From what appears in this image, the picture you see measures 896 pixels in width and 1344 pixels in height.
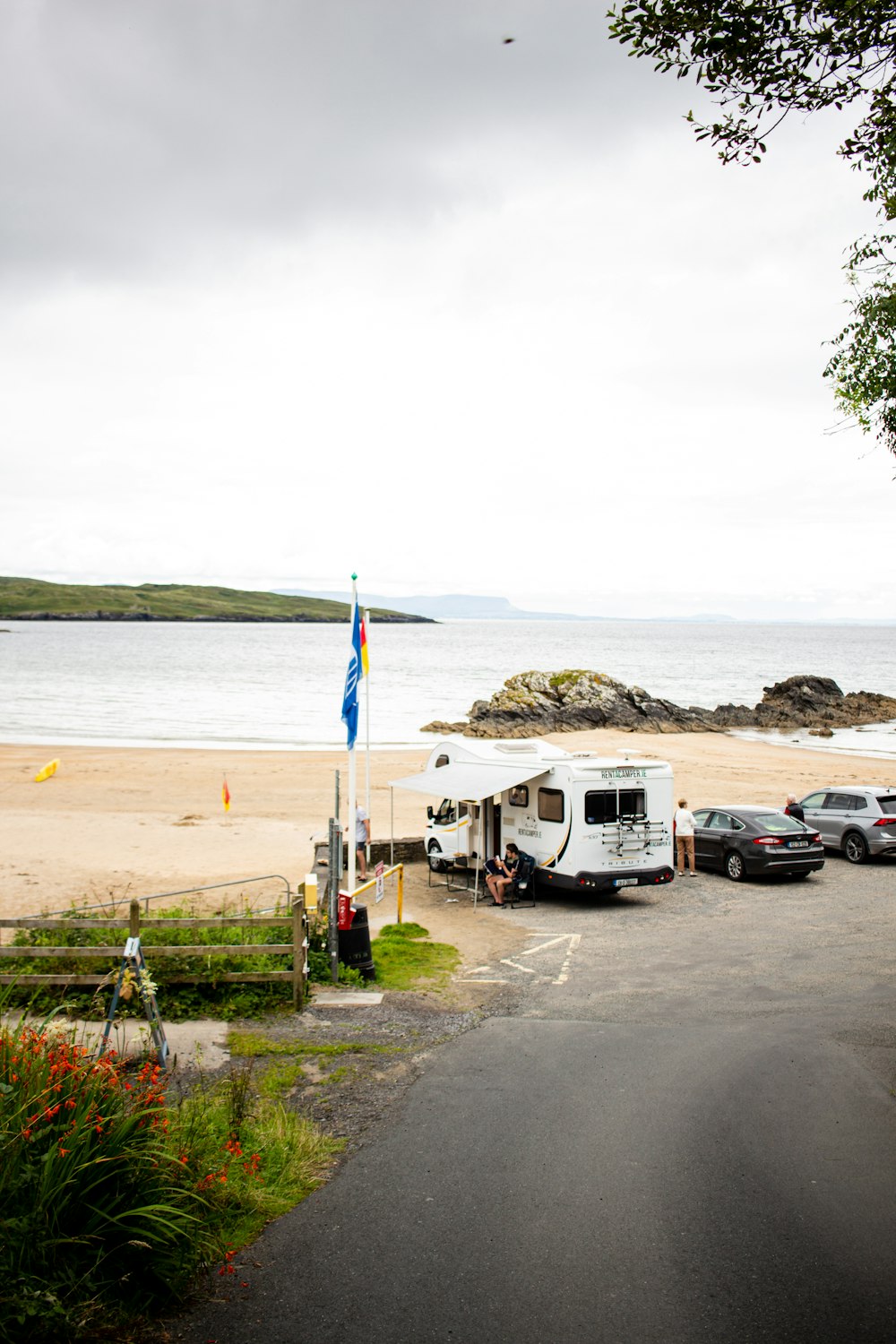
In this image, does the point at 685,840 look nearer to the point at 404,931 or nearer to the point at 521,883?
the point at 521,883

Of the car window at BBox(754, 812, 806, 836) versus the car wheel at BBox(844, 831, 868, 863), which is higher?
the car window at BBox(754, 812, 806, 836)

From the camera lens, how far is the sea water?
56.4m

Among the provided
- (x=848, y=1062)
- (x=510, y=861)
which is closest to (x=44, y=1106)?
(x=848, y=1062)

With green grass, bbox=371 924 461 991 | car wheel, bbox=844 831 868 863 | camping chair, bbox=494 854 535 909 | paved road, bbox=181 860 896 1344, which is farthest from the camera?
car wheel, bbox=844 831 868 863

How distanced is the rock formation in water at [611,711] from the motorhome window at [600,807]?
120ft

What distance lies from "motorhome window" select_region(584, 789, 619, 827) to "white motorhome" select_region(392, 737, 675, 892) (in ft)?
0.05

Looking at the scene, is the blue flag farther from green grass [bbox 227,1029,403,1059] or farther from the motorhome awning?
the motorhome awning

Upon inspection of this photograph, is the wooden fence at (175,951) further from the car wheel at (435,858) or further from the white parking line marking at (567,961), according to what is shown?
the car wheel at (435,858)

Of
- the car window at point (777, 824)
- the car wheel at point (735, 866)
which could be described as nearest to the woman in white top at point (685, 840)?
the car wheel at point (735, 866)

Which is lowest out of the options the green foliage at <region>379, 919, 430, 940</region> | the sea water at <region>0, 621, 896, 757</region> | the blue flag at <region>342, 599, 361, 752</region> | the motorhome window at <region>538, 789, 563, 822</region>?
the sea water at <region>0, 621, 896, 757</region>

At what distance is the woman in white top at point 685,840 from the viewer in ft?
67.7

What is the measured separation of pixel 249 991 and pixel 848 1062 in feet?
18.9

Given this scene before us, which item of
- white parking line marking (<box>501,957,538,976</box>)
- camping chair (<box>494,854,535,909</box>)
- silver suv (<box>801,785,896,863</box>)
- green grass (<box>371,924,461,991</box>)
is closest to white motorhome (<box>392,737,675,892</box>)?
camping chair (<box>494,854,535,909</box>)

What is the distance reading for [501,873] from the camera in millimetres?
18188
